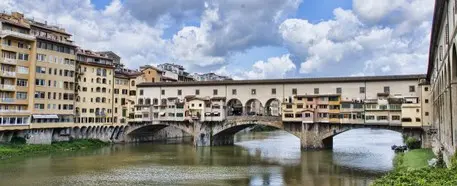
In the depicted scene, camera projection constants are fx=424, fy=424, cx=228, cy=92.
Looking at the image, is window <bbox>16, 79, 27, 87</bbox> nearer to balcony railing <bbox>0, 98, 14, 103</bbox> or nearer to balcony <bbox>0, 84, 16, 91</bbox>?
balcony <bbox>0, 84, 16, 91</bbox>

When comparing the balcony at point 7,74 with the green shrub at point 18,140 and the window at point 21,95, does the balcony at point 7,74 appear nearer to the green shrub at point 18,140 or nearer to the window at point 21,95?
the window at point 21,95

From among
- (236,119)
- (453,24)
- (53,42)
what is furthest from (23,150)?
(453,24)

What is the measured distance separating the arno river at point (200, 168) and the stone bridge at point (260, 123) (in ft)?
10.2

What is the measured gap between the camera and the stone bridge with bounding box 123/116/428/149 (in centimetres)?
5581

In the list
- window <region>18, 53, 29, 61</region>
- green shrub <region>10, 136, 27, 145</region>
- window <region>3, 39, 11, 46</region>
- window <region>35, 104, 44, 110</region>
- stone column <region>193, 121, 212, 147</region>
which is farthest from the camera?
stone column <region>193, 121, 212, 147</region>

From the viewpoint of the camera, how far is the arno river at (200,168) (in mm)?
33219

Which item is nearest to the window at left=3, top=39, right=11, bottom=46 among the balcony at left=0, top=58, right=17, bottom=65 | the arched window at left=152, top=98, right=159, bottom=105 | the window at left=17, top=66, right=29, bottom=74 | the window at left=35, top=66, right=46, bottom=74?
the balcony at left=0, top=58, right=17, bottom=65

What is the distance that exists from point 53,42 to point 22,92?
816 cm

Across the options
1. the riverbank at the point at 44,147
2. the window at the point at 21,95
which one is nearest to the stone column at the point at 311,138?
the riverbank at the point at 44,147

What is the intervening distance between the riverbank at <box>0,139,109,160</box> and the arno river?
119 inches

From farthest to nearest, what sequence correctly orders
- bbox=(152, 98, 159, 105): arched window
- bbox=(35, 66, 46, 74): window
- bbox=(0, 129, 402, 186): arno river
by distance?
bbox=(152, 98, 159, 105): arched window → bbox=(35, 66, 46, 74): window → bbox=(0, 129, 402, 186): arno river

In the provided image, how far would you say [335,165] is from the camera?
42781 mm

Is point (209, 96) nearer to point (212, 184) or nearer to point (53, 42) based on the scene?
point (53, 42)

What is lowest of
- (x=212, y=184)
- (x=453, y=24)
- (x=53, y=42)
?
(x=212, y=184)
